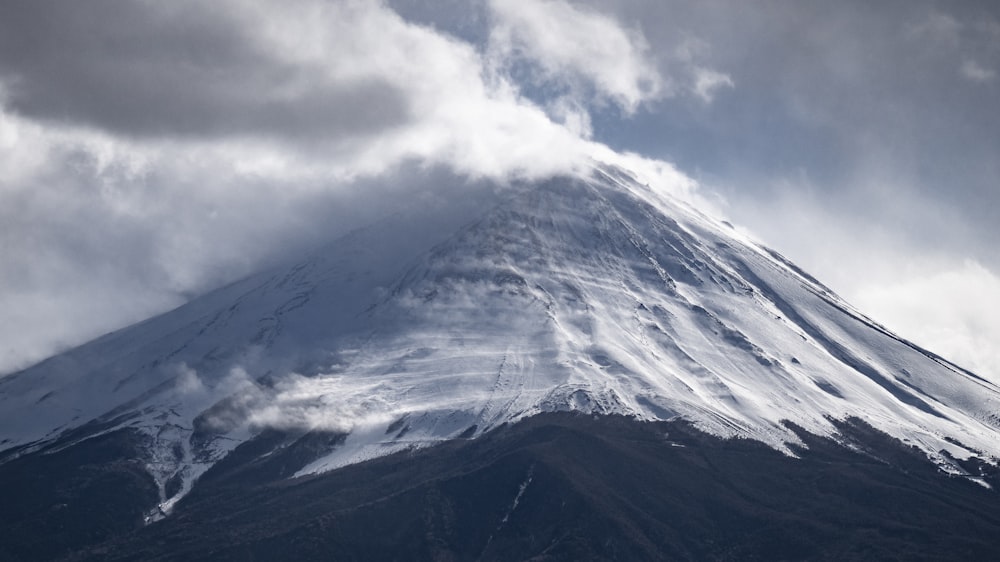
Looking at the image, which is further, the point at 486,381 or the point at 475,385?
the point at 486,381

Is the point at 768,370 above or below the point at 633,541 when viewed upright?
above

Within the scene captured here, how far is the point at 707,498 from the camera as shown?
135125mm

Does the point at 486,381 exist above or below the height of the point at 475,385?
above

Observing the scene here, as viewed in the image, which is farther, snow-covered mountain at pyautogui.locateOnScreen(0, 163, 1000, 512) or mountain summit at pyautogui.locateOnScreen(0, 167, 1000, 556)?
snow-covered mountain at pyautogui.locateOnScreen(0, 163, 1000, 512)

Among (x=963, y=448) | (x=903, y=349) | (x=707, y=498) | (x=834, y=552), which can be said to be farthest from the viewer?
(x=903, y=349)

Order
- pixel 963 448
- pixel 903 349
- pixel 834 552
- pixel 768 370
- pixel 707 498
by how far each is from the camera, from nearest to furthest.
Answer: pixel 834 552
pixel 707 498
pixel 963 448
pixel 768 370
pixel 903 349

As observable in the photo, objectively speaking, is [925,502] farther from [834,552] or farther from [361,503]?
[361,503]

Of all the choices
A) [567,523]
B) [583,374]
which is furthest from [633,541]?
[583,374]

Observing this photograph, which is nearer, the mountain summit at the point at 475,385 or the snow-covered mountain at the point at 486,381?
the mountain summit at the point at 475,385

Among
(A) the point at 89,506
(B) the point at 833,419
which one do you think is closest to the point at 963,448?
(B) the point at 833,419

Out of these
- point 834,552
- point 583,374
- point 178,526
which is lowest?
point 834,552

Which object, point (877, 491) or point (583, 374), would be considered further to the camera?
point (583, 374)

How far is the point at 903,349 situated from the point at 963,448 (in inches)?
1722

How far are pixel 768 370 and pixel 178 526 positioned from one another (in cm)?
9015
